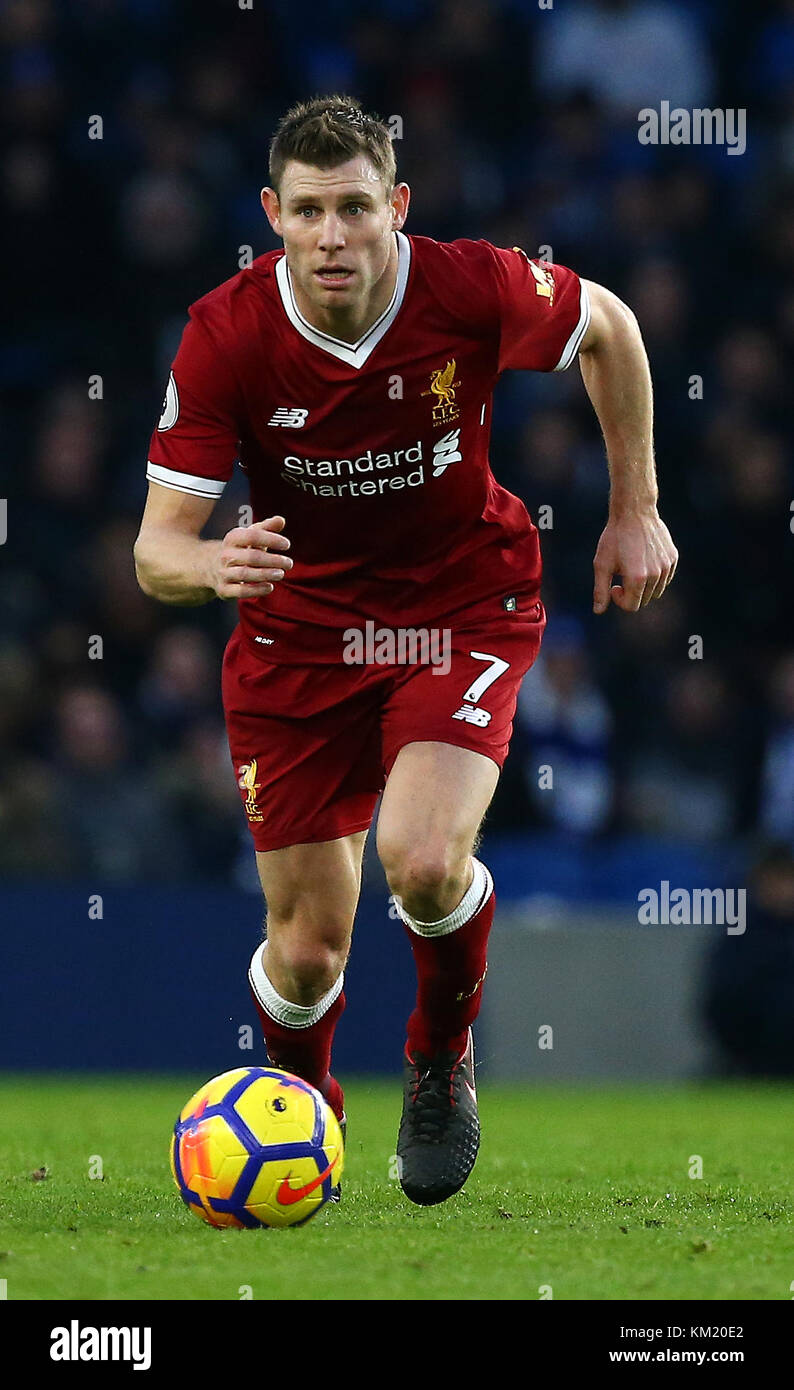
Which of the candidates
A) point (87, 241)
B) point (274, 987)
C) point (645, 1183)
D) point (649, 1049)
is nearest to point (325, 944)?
point (274, 987)

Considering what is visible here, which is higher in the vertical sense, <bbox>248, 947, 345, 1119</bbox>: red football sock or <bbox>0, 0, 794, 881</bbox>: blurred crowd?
<bbox>0, 0, 794, 881</bbox>: blurred crowd

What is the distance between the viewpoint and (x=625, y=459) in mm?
5293

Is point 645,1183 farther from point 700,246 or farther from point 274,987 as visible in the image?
point 700,246

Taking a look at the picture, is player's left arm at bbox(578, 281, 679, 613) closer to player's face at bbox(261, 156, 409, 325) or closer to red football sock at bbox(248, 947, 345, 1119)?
player's face at bbox(261, 156, 409, 325)

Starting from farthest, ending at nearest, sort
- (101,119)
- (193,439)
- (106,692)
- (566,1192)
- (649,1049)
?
(101,119) → (106,692) → (649,1049) → (566,1192) → (193,439)

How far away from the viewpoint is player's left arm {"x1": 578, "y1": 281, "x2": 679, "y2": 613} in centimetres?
515

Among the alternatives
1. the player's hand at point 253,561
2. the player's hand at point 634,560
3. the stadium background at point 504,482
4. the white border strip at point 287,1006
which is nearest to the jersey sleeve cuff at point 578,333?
the player's hand at point 634,560

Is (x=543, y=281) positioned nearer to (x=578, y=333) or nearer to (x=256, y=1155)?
(x=578, y=333)

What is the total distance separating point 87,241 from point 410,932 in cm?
781

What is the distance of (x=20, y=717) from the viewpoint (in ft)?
33.7

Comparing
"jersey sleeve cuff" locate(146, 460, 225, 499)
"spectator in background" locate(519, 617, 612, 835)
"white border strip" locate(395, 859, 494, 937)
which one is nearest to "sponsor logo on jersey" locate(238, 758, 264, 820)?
"white border strip" locate(395, 859, 494, 937)

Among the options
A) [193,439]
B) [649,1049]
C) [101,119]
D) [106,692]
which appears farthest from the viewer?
[101,119]

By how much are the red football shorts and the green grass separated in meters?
1.00

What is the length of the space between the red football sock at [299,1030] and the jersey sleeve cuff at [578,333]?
1.78 m
